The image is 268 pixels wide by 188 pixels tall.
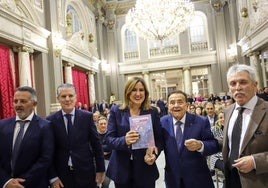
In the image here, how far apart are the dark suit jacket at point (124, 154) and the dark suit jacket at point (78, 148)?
0.93ft

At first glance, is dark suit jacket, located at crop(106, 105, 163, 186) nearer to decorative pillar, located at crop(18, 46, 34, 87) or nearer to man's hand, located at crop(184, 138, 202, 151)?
man's hand, located at crop(184, 138, 202, 151)

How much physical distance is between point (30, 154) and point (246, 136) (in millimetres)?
1759

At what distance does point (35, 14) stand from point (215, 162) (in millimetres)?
7407

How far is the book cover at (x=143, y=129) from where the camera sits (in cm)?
214

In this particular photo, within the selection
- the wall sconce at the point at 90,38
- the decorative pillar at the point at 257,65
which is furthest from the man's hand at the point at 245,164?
the wall sconce at the point at 90,38

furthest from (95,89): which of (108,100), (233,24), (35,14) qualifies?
(233,24)

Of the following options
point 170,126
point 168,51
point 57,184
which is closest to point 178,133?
point 170,126

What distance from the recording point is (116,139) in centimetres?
222

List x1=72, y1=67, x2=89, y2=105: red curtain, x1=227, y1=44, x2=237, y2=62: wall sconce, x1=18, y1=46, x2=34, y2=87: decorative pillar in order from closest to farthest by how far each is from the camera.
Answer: x1=18, y1=46, x2=34, y2=87: decorative pillar, x1=72, y1=67, x2=89, y2=105: red curtain, x1=227, y1=44, x2=237, y2=62: wall sconce

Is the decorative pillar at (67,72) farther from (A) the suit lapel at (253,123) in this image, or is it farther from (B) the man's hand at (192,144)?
(A) the suit lapel at (253,123)

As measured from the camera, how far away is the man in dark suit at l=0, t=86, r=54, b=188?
2.22 meters

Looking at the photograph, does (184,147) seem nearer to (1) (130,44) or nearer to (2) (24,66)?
(2) (24,66)

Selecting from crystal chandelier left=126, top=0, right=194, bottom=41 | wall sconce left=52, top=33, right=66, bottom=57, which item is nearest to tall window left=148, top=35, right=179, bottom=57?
crystal chandelier left=126, top=0, right=194, bottom=41

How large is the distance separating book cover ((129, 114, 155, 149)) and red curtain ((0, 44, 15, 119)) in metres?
5.82
